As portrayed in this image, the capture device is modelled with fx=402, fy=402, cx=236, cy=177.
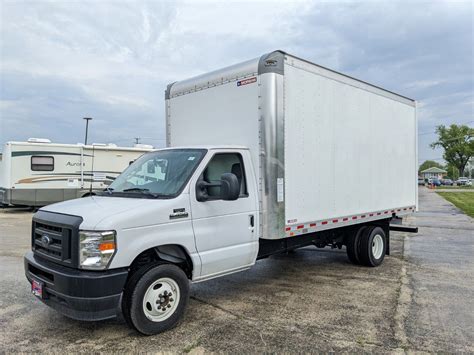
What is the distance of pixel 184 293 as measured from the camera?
4719 mm

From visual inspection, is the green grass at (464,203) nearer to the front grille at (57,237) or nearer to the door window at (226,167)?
the door window at (226,167)

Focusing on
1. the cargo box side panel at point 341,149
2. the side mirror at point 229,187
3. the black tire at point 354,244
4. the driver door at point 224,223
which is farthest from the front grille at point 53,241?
the black tire at point 354,244

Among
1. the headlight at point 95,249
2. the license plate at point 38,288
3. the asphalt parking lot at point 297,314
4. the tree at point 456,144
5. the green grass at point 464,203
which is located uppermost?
the tree at point 456,144

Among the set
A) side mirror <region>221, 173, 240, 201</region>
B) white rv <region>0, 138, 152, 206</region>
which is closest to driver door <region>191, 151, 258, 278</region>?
side mirror <region>221, 173, 240, 201</region>

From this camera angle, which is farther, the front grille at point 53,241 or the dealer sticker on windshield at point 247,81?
the dealer sticker on windshield at point 247,81

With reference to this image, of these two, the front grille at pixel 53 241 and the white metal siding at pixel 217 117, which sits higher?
the white metal siding at pixel 217 117

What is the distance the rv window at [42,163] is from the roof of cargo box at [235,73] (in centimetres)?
1290

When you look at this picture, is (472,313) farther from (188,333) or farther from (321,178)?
(188,333)

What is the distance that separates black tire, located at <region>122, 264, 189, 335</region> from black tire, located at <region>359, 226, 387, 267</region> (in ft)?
14.3

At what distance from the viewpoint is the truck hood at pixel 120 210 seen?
13.6 feet

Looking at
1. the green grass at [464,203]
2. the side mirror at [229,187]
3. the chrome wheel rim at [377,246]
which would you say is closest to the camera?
the side mirror at [229,187]

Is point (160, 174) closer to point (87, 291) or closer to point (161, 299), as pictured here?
point (161, 299)

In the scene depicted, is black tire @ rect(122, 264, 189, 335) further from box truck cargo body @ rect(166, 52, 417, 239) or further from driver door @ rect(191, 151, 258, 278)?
box truck cargo body @ rect(166, 52, 417, 239)

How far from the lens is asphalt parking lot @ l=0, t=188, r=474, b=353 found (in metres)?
4.36
